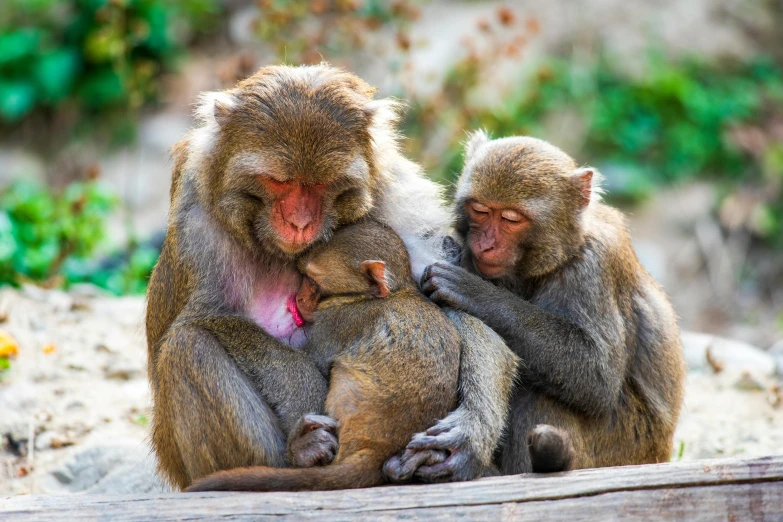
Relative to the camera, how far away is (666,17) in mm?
15500

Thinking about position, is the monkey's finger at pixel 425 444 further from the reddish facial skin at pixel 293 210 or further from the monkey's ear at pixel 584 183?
the monkey's ear at pixel 584 183

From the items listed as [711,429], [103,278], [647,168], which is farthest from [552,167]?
[647,168]

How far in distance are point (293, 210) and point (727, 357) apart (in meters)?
5.18

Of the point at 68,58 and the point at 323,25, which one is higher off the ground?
the point at 68,58

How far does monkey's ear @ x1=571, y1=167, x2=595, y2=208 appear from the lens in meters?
5.89

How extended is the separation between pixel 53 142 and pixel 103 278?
555 centimetres

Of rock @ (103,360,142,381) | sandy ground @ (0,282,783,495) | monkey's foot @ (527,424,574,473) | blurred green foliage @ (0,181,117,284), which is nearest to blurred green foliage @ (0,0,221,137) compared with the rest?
blurred green foliage @ (0,181,117,284)

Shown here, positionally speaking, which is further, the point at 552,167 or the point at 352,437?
the point at 552,167

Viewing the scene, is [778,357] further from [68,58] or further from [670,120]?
[68,58]

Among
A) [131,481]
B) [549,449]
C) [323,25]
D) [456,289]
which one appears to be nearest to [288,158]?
[456,289]

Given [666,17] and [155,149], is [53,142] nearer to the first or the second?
[155,149]

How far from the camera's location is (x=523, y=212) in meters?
5.75

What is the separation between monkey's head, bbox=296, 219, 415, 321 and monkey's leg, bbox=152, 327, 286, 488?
24.9 inches

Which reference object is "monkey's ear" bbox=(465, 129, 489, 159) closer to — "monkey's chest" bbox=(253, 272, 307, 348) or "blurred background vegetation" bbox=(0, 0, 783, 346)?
"monkey's chest" bbox=(253, 272, 307, 348)
